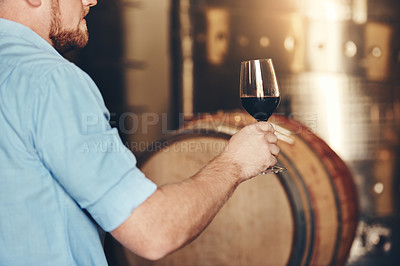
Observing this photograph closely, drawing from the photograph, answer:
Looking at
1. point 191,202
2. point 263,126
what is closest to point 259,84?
point 263,126

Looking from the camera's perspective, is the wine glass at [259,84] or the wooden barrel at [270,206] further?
the wooden barrel at [270,206]

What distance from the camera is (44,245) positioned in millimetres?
778

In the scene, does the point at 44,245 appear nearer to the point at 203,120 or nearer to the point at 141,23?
the point at 203,120

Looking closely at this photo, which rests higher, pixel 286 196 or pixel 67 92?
pixel 67 92

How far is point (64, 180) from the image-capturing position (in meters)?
0.72

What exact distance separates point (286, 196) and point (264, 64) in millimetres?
518

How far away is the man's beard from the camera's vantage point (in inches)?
34.8

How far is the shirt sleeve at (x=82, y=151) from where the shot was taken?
2.29 feet

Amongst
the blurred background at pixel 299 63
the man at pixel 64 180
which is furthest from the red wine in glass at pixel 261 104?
the blurred background at pixel 299 63

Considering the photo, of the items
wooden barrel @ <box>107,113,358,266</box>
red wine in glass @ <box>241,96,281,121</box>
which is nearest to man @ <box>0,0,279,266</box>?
red wine in glass @ <box>241,96,281,121</box>

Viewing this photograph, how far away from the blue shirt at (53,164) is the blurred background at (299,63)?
142 cm

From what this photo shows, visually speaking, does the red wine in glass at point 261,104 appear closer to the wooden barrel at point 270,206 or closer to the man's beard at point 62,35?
the wooden barrel at point 270,206

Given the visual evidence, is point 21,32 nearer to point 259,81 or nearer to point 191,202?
point 191,202

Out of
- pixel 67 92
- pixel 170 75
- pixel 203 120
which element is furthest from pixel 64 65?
pixel 170 75
